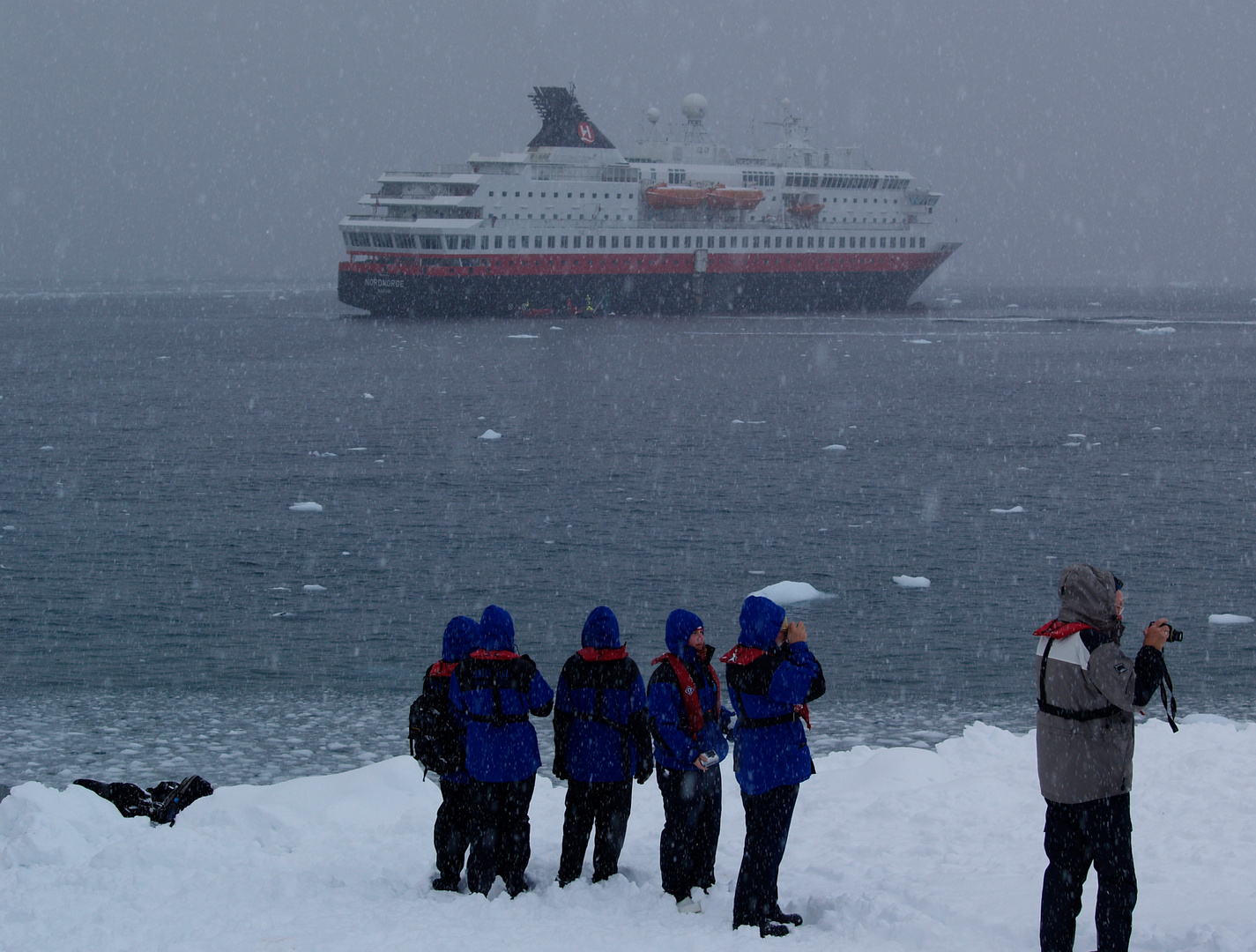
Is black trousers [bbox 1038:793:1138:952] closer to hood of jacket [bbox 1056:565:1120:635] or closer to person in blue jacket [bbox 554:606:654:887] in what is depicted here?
hood of jacket [bbox 1056:565:1120:635]

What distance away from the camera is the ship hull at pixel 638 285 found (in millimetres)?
63656

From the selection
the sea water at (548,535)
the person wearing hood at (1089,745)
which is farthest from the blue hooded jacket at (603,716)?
the sea water at (548,535)

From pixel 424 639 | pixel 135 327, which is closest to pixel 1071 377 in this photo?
pixel 424 639

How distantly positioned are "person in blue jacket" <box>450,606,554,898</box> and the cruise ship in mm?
58247

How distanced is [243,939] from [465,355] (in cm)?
4510

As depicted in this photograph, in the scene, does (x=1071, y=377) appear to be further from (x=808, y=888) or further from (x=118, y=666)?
(x=808, y=888)

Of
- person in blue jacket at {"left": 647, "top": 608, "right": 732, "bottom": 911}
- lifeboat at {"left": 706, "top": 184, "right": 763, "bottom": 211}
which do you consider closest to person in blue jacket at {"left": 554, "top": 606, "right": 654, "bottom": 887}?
person in blue jacket at {"left": 647, "top": 608, "right": 732, "bottom": 911}

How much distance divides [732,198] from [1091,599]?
2643 inches

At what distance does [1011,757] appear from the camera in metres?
6.96

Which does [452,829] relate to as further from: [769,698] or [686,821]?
[769,698]

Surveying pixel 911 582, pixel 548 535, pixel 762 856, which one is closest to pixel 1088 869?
pixel 762 856

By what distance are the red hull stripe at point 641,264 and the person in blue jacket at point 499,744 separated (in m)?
58.8

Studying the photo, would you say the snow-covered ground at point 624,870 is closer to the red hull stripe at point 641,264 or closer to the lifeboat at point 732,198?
the red hull stripe at point 641,264

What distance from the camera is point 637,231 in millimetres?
67188
